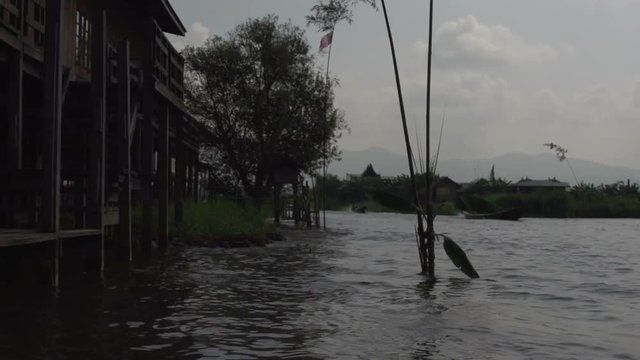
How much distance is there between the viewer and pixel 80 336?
247 inches

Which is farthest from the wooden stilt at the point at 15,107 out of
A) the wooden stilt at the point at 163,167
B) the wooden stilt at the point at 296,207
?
the wooden stilt at the point at 296,207

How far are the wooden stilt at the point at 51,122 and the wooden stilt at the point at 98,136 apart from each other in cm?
184

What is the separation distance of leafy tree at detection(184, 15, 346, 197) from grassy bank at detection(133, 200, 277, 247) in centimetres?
1792

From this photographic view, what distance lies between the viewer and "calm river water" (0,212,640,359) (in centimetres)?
617

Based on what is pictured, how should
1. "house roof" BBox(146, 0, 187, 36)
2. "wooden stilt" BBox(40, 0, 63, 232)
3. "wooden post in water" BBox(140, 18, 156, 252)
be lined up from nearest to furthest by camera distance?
"wooden stilt" BBox(40, 0, 63, 232) → "wooden post in water" BBox(140, 18, 156, 252) → "house roof" BBox(146, 0, 187, 36)

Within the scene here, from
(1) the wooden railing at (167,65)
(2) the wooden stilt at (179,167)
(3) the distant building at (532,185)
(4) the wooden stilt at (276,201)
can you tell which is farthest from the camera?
(3) the distant building at (532,185)

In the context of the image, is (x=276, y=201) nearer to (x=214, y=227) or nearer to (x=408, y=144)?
(x=214, y=227)

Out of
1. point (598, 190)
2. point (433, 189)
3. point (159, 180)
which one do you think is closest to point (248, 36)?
point (159, 180)

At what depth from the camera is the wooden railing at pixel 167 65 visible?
1357cm

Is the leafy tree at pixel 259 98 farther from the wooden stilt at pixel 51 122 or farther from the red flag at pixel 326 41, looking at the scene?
the wooden stilt at pixel 51 122

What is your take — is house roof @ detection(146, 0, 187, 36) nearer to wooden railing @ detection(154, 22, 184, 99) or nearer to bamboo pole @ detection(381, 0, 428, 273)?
wooden railing @ detection(154, 22, 184, 99)

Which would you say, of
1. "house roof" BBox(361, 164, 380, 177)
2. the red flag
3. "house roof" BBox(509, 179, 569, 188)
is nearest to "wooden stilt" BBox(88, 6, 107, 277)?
the red flag

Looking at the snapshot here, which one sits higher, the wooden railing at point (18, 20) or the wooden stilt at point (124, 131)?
the wooden railing at point (18, 20)

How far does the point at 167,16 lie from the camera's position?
1912 cm
